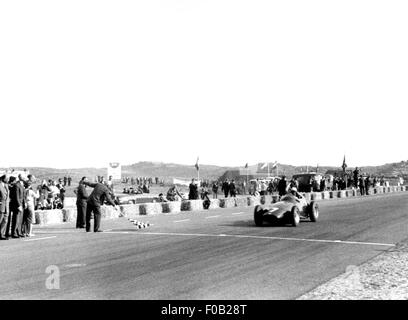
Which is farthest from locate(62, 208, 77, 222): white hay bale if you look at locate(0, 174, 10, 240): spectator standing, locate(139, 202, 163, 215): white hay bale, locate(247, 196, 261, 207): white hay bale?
locate(247, 196, 261, 207): white hay bale

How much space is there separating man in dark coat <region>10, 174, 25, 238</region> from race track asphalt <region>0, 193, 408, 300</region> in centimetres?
100

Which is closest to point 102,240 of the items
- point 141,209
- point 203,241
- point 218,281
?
point 203,241

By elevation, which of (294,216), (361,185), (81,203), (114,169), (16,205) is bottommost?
(294,216)

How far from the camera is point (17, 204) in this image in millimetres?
14805

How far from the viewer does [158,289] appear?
737 cm

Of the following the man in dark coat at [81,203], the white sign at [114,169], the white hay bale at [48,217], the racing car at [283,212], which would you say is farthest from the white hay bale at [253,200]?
the man in dark coat at [81,203]

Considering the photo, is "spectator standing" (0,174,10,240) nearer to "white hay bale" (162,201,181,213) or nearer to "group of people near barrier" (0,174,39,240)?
"group of people near barrier" (0,174,39,240)

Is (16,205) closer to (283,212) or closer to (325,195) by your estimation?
(283,212)

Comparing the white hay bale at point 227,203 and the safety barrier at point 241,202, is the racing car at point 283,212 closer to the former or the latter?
the white hay bale at point 227,203

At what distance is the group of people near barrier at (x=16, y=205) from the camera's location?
569 inches

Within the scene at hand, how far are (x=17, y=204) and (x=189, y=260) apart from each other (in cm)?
704

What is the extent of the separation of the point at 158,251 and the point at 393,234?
7.35m

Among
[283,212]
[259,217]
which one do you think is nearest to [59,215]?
[259,217]

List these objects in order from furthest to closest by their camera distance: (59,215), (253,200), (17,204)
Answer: (253,200) → (59,215) → (17,204)
